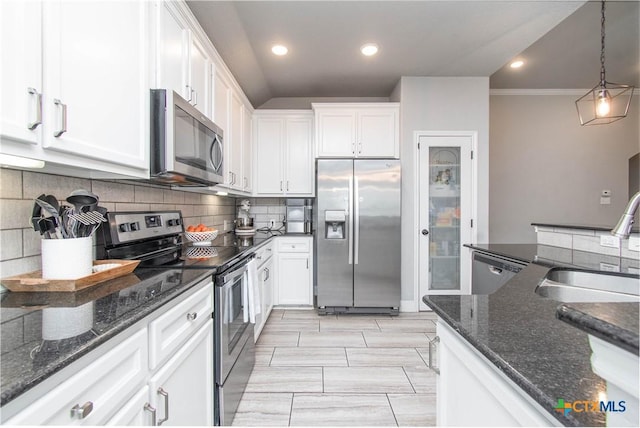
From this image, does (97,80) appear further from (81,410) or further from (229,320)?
(229,320)

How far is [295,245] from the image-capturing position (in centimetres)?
349

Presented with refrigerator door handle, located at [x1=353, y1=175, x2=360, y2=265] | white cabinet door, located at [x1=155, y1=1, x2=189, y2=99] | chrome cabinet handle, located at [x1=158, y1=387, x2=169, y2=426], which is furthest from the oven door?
refrigerator door handle, located at [x1=353, y1=175, x2=360, y2=265]

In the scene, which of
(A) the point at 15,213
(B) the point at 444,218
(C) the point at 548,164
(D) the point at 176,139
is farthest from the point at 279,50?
(C) the point at 548,164

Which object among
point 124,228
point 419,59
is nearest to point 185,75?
point 124,228

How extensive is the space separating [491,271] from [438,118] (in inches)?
77.6

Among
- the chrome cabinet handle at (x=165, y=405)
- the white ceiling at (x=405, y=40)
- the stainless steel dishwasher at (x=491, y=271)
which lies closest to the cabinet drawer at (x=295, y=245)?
the stainless steel dishwasher at (x=491, y=271)

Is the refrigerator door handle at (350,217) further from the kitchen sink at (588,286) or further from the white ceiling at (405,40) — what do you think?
the kitchen sink at (588,286)

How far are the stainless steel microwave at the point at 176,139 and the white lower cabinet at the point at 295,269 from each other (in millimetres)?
1728

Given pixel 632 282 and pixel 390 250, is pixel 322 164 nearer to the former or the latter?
pixel 390 250

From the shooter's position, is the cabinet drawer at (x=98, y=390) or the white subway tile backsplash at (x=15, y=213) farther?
the white subway tile backsplash at (x=15, y=213)

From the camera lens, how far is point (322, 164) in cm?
325

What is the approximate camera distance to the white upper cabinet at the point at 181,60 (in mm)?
1508

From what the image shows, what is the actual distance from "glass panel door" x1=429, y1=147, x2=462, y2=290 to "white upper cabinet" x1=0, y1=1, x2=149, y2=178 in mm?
3017

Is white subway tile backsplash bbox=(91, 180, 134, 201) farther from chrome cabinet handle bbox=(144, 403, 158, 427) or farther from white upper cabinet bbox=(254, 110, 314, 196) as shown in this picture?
white upper cabinet bbox=(254, 110, 314, 196)
